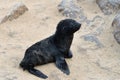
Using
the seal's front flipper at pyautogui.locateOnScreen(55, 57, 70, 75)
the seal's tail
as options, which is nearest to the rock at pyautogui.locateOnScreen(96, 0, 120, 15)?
the seal's front flipper at pyautogui.locateOnScreen(55, 57, 70, 75)

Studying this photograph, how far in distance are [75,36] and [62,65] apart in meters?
1.68

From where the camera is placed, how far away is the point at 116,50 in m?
8.41

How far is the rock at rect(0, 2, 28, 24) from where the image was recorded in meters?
9.75

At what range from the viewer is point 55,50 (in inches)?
308

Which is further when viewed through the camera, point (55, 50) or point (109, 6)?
point (109, 6)

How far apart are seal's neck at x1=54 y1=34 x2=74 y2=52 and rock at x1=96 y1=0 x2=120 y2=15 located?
7.70ft

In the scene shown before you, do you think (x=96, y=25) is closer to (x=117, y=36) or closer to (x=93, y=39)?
(x=93, y=39)

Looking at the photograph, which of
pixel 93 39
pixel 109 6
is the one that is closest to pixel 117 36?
pixel 93 39

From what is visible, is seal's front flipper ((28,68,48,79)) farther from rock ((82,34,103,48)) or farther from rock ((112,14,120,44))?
rock ((112,14,120,44))

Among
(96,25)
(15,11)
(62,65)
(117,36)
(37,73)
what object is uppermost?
(37,73)

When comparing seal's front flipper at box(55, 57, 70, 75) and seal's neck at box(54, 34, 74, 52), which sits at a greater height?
seal's neck at box(54, 34, 74, 52)

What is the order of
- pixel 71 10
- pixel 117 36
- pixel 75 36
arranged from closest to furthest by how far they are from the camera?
pixel 117 36 → pixel 75 36 → pixel 71 10

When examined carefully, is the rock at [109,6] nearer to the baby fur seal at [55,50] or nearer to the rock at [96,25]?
the rock at [96,25]

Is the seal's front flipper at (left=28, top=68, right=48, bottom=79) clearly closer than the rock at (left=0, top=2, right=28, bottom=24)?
Yes
